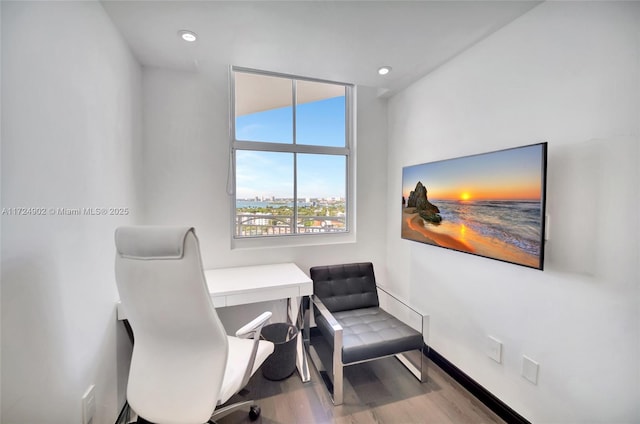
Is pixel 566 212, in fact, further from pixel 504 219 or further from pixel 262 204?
pixel 262 204

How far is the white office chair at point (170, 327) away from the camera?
1066 mm

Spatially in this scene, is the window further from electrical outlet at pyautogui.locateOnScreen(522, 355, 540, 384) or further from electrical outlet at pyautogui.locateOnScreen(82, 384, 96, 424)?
electrical outlet at pyautogui.locateOnScreen(522, 355, 540, 384)

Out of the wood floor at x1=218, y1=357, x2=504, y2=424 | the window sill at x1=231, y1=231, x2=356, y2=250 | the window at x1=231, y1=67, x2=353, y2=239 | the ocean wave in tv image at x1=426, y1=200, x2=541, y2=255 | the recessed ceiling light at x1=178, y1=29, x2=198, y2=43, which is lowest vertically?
the wood floor at x1=218, y1=357, x2=504, y2=424

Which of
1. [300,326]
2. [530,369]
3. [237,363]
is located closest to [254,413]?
[237,363]

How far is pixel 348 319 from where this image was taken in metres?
2.18

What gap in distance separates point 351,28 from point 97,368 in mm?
2417

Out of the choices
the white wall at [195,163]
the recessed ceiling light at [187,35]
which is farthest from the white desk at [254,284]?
the recessed ceiling light at [187,35]

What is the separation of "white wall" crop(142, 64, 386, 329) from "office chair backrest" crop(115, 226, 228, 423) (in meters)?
1.12

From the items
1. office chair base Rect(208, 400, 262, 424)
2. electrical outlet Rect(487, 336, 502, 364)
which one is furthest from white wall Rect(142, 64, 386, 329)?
electrical outlet Rect(487, 336, 502, 364)

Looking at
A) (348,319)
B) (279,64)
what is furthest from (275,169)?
(348,319)

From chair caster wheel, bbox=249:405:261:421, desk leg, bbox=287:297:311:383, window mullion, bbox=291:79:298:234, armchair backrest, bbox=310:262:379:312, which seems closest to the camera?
chair caster wheel, bbox=249:405:261:421

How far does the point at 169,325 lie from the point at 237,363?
19.3 inches

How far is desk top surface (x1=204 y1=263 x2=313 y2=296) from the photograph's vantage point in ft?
6.08

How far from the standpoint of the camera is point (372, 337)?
1.89 metres
